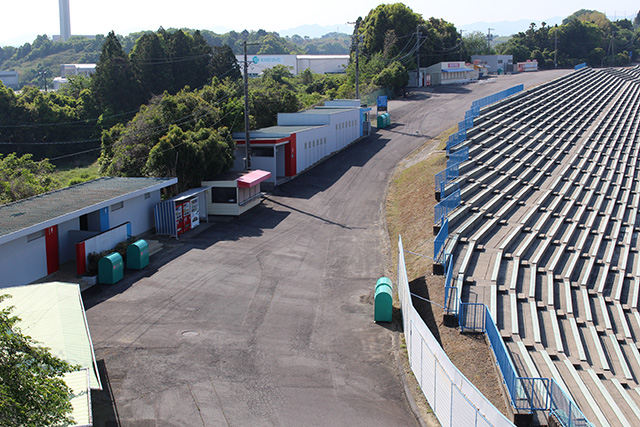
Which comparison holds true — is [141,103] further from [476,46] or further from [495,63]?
[476,46]

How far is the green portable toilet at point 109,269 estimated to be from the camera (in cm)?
2158

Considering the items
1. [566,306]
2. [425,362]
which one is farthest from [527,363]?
[566,306]

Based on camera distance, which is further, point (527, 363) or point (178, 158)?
point (178, 158)

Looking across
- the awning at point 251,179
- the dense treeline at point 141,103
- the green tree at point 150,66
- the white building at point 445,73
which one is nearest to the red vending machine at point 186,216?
the awning at point 251,179

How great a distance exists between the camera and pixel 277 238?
28000mm

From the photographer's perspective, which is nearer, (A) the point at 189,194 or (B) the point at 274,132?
(A) the point at 189,194

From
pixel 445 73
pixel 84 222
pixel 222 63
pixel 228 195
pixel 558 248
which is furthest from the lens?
pixel 222 63

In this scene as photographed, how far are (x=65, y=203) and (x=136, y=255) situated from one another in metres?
3.97

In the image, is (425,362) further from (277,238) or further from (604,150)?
(604,150)

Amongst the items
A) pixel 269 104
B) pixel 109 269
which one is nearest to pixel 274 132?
pixel 269 104

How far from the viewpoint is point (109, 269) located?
21.6 m

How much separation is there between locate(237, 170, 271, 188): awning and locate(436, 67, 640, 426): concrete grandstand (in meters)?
10.5

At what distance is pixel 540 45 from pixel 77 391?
126 metres

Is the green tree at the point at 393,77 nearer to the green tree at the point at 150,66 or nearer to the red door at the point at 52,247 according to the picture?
the green tree at the point at 150,66
